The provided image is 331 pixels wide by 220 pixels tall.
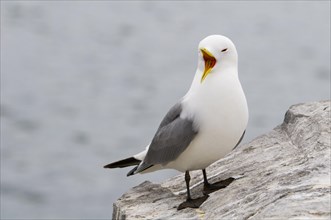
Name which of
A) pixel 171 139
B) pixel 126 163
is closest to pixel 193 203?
pixel 171 139

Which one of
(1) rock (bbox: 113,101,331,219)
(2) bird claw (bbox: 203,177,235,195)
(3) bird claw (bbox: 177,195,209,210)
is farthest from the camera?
(2) bird claw (bbox: 203,177,235,195)

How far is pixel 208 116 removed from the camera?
5836 mm

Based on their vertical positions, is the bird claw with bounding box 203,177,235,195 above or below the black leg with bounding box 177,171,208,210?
above

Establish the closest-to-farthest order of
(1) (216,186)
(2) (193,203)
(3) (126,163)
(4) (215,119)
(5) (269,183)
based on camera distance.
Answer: (5) (269,183), (4) (215,119), (2) (193,203), (1) (216,186), (3) (126,163)

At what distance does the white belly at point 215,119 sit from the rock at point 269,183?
0.96ft

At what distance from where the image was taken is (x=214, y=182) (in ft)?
21.1

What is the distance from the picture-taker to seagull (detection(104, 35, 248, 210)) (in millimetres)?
5844

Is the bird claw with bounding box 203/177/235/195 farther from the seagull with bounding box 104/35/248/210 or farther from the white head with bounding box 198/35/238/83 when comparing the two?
the white head with bounding box 198/35/238/83

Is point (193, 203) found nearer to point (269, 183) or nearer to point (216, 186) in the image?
point (216, 186)

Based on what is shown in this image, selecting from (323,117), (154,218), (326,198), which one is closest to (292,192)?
(326,198)

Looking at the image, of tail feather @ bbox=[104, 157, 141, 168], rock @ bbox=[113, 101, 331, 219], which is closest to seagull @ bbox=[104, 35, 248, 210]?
rock @ bbox=[113, 101, 331, 219]

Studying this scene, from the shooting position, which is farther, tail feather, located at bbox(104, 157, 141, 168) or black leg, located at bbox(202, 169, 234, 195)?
tail feather, located at bbox(104, 157, 141, 168)

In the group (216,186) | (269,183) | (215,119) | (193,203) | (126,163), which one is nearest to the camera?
(269,183)

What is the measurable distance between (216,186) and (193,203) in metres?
0.31
